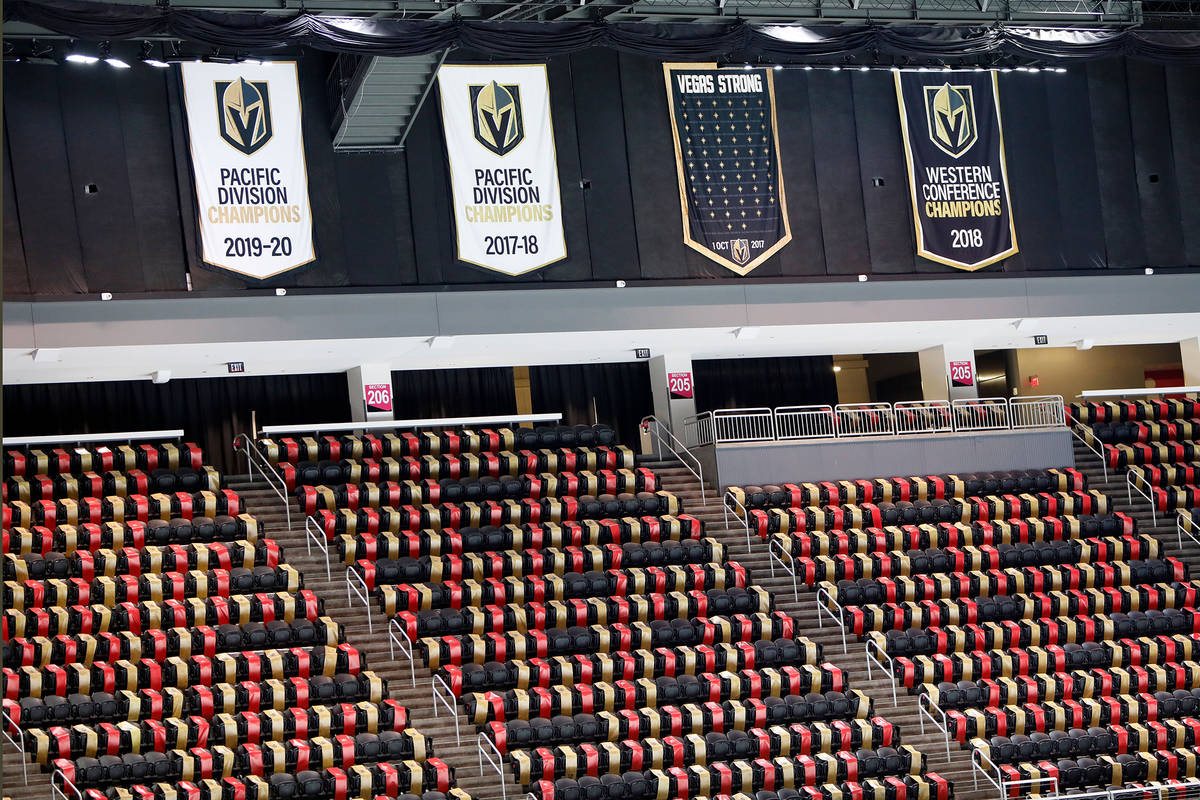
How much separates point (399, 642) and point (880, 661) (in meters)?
7.34

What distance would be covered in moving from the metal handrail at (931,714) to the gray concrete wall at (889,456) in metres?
6.16

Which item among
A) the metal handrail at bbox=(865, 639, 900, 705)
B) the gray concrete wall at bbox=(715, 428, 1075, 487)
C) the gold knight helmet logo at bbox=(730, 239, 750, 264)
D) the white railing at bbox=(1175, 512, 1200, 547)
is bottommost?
the metal handrail at bbox=(865, 639, 900, 705)

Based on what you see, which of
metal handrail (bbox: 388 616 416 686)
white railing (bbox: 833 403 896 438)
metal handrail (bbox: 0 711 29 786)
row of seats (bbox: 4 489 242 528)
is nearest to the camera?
metal handrail (bbox: 0 711 29 786)

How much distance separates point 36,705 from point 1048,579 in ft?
52.8

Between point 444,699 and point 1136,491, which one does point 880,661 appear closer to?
point 444,699

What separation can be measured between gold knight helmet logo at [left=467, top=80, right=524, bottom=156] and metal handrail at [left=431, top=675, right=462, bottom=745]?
947cm

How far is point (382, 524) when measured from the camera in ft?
72.4

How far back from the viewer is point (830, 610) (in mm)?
22266

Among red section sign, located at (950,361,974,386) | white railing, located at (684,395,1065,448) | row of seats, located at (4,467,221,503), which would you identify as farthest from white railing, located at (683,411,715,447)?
row of seats, located at (4,467,221,503)

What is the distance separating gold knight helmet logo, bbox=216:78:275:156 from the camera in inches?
884

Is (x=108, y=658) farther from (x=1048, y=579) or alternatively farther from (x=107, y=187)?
(x=1048, y=579)

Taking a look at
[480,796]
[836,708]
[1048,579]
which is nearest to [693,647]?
[836,708]

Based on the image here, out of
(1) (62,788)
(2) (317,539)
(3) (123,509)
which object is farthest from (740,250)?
(1) (62,788)

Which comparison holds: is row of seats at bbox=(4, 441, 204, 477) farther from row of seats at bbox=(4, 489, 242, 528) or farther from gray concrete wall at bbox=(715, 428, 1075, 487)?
gray concrete wall at bbox=(715, 428, 1075, 487)
